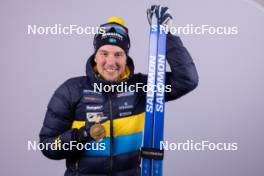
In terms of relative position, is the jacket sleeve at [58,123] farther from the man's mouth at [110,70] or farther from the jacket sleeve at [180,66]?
the jacket sleeve at [180,66]

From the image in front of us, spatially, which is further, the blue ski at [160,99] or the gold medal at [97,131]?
the blue ski at [160,99]

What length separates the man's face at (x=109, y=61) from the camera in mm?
1289

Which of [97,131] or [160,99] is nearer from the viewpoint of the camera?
[97,131]

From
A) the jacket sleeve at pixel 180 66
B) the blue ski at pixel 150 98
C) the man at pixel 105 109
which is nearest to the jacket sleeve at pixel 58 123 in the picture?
the man at pixel 105 109

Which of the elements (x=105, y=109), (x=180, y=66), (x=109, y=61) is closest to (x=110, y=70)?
(x=109, y=61)

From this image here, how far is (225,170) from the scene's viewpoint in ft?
5.14

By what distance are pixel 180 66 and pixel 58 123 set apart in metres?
0.47

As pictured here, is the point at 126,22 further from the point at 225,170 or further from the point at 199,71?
the point at 225,170

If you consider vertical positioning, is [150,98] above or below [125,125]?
above

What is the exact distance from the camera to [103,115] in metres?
1.30

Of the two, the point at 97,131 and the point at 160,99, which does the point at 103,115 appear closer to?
the point at 97,131

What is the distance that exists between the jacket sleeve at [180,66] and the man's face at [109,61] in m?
0.18

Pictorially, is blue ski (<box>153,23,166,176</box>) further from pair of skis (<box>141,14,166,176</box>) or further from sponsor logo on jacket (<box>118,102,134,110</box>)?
sponsor logo on jacket (<box>118,102,134,110</box>)
